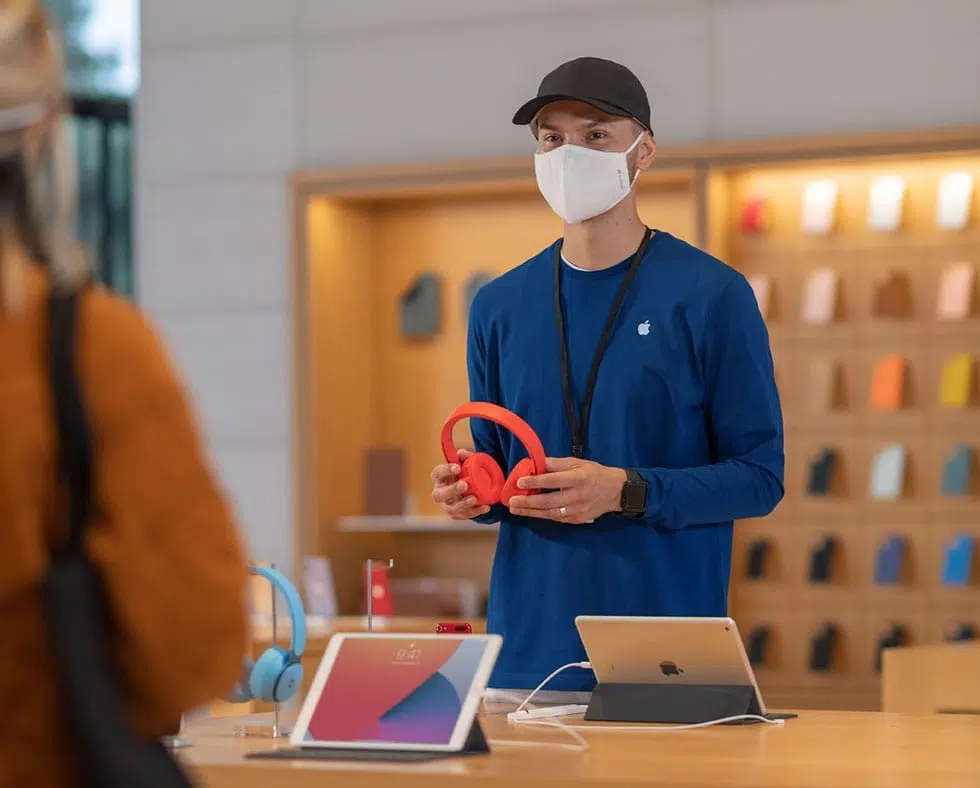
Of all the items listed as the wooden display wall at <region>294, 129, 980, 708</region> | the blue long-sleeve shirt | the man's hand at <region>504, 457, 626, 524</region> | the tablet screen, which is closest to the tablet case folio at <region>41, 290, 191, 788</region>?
the tablet screen

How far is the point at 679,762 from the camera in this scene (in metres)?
1.94

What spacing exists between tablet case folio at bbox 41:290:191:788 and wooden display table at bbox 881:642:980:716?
11.6ft

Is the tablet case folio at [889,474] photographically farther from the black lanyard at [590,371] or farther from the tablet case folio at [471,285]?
the black lanyard at [590,371]

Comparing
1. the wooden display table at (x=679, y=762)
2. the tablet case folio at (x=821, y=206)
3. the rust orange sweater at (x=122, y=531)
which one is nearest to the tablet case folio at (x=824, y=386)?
the tablet case folio at (x=821, y=206)

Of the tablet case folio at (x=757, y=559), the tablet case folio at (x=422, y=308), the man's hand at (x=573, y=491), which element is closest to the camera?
the man's hand at (x=573, y=491)

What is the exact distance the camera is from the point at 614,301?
2766 mm

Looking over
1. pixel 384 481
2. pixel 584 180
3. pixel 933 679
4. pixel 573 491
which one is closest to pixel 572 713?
pixel 573 491

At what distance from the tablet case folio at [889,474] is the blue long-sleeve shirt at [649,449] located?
3.06 m

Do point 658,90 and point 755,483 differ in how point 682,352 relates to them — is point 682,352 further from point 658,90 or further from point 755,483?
point 658,90

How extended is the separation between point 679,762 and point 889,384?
391 cm

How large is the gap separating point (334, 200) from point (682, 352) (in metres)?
3.72

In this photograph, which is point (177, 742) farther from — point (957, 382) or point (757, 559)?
point (957, 382)

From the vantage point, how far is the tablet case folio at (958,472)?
18.2 feet

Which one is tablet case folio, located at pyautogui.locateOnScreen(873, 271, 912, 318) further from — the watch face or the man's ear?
the watch face
